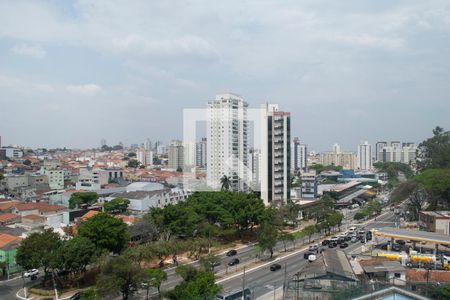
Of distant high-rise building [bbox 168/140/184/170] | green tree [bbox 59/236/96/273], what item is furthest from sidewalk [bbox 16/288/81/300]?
distant high-rise building [bbox 168/140/184/170]

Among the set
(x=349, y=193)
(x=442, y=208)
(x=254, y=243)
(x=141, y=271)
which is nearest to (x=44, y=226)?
(x=254, y=243)

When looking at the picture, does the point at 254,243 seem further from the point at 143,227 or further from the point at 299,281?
the point at 299,281

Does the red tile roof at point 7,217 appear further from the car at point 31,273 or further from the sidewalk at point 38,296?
the sidewalk at point 38,296

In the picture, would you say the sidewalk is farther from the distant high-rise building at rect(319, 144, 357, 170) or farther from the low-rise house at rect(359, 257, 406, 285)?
the distant high-rise building at rect(319, 144, 357, 170)

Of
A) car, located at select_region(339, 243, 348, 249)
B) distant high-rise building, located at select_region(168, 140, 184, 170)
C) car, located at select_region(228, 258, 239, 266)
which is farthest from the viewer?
distant high-rise building, located at select_region(168, 140, 184, 170)

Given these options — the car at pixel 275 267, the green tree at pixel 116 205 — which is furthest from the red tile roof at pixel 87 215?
the car at pixel 275 267

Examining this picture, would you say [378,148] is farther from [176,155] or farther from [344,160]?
[176,155]
